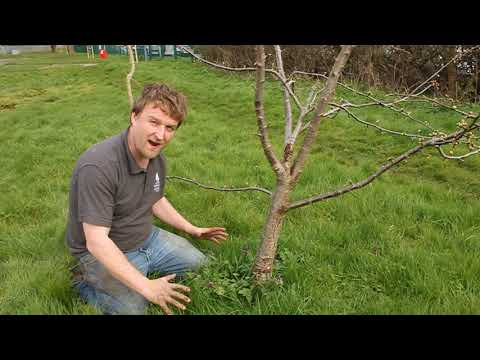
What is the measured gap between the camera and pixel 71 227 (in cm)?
220

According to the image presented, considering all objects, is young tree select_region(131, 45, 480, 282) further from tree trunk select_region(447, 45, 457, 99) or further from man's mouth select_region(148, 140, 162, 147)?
tree trunk select_region(447, 45, 457, 99)

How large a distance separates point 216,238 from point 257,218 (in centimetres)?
59

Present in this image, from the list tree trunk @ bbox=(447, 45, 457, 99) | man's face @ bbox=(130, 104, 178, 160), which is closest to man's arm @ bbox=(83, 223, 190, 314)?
man's face @ bbox=(130, 104, 178, 160)

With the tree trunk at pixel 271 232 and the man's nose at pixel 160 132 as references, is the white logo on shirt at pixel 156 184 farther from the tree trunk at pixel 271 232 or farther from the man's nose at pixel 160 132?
the tree trunk at pixel 271 232

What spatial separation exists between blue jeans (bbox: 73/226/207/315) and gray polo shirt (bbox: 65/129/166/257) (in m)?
0.08

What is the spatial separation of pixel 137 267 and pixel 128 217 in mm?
316

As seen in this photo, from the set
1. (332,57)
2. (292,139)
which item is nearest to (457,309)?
(292,139)

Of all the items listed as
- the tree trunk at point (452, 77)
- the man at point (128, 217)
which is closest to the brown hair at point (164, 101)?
the man at point (128, 217)

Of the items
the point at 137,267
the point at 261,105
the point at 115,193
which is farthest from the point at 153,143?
the point at 137,267

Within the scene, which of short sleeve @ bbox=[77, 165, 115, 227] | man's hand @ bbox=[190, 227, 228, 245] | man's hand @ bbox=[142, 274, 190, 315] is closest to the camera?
man's hand @ bbox=[142, 274, 190, 315]

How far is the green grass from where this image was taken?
2111 millimetres

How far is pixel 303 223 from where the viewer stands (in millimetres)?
3010

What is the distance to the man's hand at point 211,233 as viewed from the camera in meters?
2.52

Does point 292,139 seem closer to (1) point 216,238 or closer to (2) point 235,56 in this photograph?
(1) point 216,238
